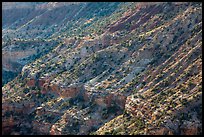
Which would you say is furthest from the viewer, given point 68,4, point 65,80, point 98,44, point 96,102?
point 68,4

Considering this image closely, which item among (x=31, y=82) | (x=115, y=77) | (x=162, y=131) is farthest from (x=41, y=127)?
(x=162, y=131)

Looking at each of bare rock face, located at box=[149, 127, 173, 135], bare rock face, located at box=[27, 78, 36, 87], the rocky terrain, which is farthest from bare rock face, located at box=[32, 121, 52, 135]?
bare rock face, located at box=[149, 127, 173, 135]

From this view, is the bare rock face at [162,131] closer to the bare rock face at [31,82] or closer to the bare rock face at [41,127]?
the bare rock face at [41,127]

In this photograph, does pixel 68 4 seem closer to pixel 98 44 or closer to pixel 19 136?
pixel 98 44

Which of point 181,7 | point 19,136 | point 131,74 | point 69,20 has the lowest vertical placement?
point 19,136

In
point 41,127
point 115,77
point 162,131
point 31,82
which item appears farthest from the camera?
point 31,82

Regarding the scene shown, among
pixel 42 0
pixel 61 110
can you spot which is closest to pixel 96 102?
Result: pixel 61 110

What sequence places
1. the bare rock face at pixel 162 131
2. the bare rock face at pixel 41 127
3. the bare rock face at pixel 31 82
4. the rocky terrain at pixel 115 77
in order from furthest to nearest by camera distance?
1. the bare rock face at pixel 31 82
2. the bare rock face at pixel 41 127
3. the rocky terrain at pixel 115 77
4. the bare rock face at pixel 162 131

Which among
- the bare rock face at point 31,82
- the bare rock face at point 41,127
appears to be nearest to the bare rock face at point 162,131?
the bare rock face at point 41,127

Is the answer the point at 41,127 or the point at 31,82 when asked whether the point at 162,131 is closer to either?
the point at 41,127
